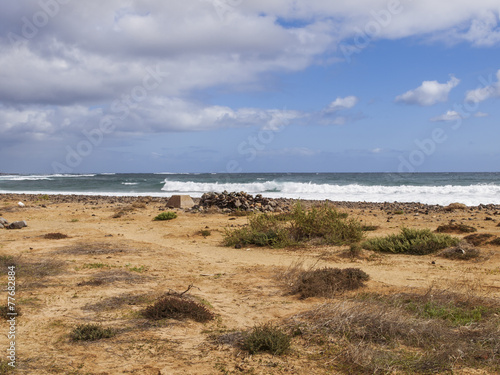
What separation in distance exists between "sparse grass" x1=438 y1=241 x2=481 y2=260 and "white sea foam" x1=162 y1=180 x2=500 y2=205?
2168cm

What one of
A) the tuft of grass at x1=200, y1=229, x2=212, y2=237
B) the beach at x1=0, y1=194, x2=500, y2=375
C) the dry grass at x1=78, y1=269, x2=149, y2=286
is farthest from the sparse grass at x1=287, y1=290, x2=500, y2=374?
the tuft of grass at x1=200, y1=229, x2=212, y2=237

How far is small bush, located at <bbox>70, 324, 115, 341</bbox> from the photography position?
4.60 meters

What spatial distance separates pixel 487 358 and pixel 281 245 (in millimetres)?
7171

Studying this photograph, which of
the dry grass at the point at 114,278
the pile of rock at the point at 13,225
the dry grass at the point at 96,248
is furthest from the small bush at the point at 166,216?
the dry grass at the point at 114,278

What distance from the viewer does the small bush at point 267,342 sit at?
4.27 metres

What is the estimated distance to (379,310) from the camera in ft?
15.7

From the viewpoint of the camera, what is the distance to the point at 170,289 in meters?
6.48

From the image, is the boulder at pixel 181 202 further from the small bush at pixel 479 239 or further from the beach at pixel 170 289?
the small bush at pixel 479 239

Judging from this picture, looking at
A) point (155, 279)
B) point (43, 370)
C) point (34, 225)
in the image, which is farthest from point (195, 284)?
point (34, 225)

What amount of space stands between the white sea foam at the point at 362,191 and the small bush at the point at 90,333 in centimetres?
2929

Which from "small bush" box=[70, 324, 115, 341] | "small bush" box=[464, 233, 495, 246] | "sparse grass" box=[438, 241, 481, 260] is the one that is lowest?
"small bush" box=[70, 324, 115, 341]

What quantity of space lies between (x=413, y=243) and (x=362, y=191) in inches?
1291

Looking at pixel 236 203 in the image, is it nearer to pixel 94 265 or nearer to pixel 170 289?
pixel 94 265

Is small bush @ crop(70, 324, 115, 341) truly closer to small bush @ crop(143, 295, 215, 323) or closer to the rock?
small bush @ crop(143, 295, 215, 323)
